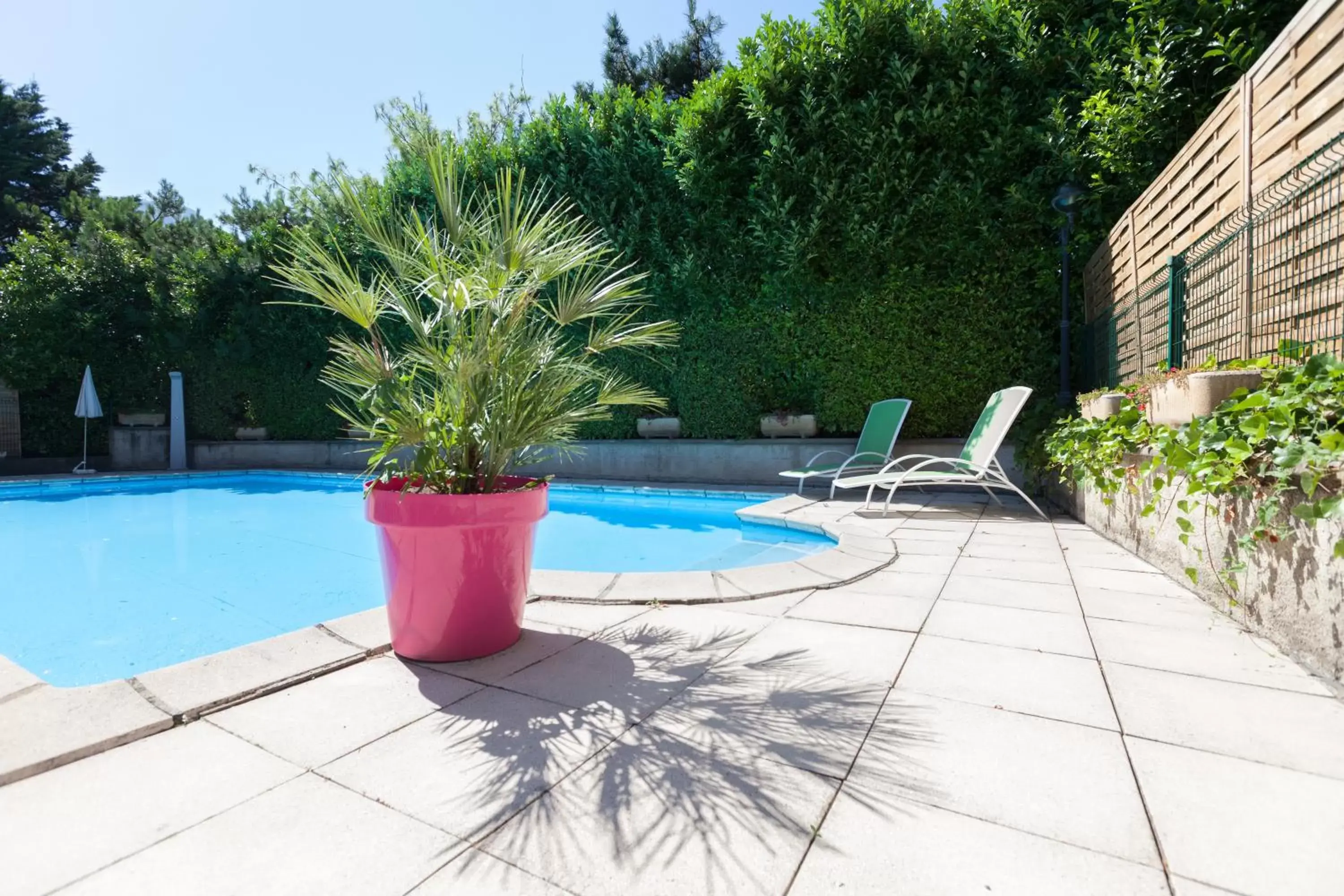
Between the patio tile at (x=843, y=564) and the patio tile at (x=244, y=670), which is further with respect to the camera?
the patio tile at (x=843, y=564)

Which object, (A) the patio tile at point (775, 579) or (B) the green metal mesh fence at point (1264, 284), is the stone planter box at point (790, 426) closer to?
(B) the green metal mesh fence at point (1264, 284)

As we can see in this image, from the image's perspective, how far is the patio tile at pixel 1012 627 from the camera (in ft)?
7.05

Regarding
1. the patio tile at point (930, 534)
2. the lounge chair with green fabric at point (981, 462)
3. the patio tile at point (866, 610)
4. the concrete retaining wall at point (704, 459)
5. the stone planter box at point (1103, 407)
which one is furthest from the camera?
the concrete retaining wall at point (704, 459)

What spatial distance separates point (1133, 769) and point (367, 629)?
2.40 metres

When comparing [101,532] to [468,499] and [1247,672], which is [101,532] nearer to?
[468,499]

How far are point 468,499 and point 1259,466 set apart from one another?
2.54 metres

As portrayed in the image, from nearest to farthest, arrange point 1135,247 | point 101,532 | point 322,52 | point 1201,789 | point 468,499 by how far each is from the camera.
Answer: point 1201,789
point 468,499
point 1135,247
point 101,532
point 322,52

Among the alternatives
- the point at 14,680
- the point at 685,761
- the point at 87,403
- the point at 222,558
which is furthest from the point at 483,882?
the point at 87,403

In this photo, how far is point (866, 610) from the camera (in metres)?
2.59

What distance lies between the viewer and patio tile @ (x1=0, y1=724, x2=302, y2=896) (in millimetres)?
1113

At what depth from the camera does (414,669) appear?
2027 millimetres

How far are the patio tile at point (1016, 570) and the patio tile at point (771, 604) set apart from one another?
969 mm

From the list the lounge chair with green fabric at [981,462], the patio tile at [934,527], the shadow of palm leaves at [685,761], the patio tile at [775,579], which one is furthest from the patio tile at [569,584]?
the lounge chair with green fabric at [981,462]

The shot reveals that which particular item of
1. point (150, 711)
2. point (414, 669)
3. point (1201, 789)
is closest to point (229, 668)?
point (150, 711)
